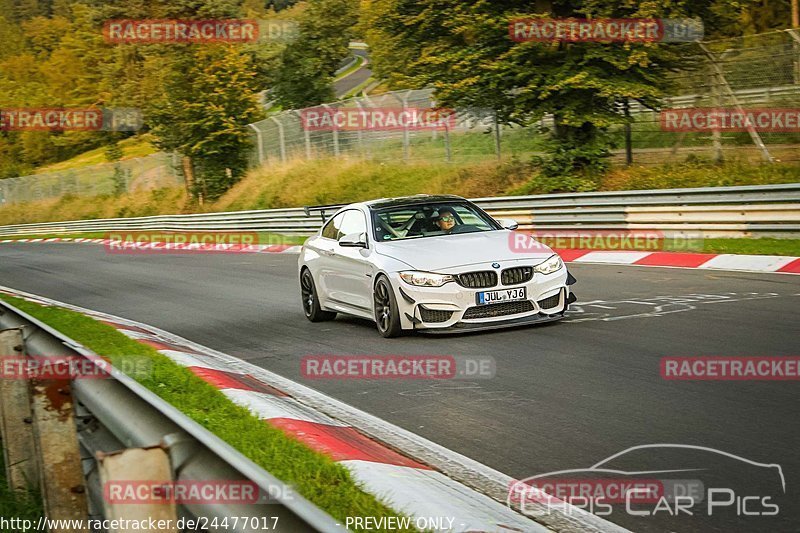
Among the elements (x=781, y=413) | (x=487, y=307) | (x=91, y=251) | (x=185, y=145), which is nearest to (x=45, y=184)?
(x=185, y=145)

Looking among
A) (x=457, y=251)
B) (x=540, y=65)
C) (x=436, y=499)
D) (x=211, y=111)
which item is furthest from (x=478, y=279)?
Answer: (x=211, y=111)

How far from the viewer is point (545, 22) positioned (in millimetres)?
21875

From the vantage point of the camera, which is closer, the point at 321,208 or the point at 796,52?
the point at 321,208

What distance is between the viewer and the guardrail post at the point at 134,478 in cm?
289

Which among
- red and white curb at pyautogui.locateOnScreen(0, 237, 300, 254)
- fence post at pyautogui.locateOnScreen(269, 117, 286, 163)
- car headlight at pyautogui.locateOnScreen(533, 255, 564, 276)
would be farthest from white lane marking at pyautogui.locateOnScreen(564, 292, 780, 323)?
fence post at pyautogui.locateOnScreen(269, 117, 286, 163)

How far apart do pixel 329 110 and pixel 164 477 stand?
33.1 meters

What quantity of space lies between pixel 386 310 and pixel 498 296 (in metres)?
1.23

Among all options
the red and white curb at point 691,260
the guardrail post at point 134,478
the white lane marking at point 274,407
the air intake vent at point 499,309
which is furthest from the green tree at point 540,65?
the guardrail post at point 134,478

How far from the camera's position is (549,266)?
10672 millimetres

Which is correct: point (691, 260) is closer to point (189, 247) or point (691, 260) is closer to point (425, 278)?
point (425, 278)

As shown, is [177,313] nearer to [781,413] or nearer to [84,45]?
[781,413]

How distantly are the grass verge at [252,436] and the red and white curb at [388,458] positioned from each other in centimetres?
12

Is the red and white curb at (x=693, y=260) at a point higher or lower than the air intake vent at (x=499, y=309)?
lower

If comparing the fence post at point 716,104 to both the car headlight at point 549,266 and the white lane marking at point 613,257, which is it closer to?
the white lane marking at point 613,257
